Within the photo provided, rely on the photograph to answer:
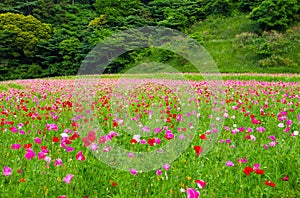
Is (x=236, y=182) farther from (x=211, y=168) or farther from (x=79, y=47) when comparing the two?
(x=79, y=47)

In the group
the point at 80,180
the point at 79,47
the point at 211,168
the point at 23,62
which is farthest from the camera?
the point at 23,62

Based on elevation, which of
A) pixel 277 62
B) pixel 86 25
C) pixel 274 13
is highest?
pixel 274 13

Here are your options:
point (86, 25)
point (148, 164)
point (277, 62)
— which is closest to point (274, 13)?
point (277, 62)

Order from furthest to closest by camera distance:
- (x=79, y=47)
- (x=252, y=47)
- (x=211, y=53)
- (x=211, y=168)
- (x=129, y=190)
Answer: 1. (x=79, y=47)
2. (x=211, y=53)
3. (x=252, y=47)
4. (x=211, y=168)
5. (x=129, y=190)

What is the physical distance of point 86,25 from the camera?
1718 inches

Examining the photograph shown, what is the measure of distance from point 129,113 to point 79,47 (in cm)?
3160

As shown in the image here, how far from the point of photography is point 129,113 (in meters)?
4.98

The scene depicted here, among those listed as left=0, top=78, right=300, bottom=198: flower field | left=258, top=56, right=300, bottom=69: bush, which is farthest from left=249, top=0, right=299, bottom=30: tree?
left=0, top=78, right=300, bottom=198: flower field

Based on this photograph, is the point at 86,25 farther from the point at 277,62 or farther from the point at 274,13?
the point at 277,62

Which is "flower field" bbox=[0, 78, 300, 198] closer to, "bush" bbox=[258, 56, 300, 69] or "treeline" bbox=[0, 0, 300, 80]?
"bush" bbox=[258, 56, 300, 69]

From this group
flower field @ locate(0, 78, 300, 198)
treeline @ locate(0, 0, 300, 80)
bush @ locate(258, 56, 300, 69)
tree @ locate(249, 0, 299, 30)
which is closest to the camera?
flower field @ locate(0, 78, 300, 198)

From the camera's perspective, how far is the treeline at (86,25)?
29.8m

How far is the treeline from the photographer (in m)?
29.8

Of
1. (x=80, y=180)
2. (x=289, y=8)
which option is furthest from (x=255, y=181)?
(x=289, y=8)
